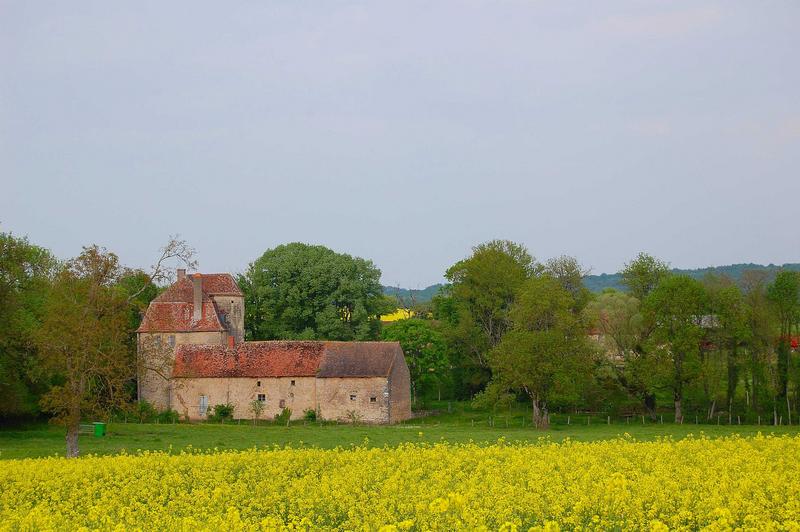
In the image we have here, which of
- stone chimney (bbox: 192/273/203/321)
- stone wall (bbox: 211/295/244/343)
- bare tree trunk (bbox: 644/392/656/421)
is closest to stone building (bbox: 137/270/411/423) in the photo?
stone chimney (bbox: 192/273/203/321)

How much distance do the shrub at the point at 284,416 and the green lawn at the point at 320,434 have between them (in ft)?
3.06

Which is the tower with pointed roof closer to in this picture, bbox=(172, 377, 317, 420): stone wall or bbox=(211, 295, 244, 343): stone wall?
bbox=(211, 295, 244, 343): stone wall

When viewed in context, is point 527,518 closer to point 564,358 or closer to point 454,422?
point 564,358

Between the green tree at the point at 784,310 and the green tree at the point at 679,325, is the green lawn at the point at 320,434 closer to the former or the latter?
the green tree at the point at 679,325

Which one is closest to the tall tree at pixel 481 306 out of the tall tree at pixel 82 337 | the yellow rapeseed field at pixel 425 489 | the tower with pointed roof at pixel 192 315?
the tower with pointed roof at pixel 192 315

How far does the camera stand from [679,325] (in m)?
60.5

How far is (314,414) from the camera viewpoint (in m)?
61.3

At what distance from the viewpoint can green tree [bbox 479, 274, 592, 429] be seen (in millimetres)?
56500

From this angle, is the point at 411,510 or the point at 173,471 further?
the point at 173,471

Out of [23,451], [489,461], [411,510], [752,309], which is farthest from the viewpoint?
[752,309]

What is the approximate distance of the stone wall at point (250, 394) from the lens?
62062 mm

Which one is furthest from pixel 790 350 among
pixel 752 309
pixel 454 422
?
pixel 454 422

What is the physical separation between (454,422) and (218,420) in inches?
619

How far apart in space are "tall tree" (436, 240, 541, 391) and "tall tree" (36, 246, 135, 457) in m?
34.9
